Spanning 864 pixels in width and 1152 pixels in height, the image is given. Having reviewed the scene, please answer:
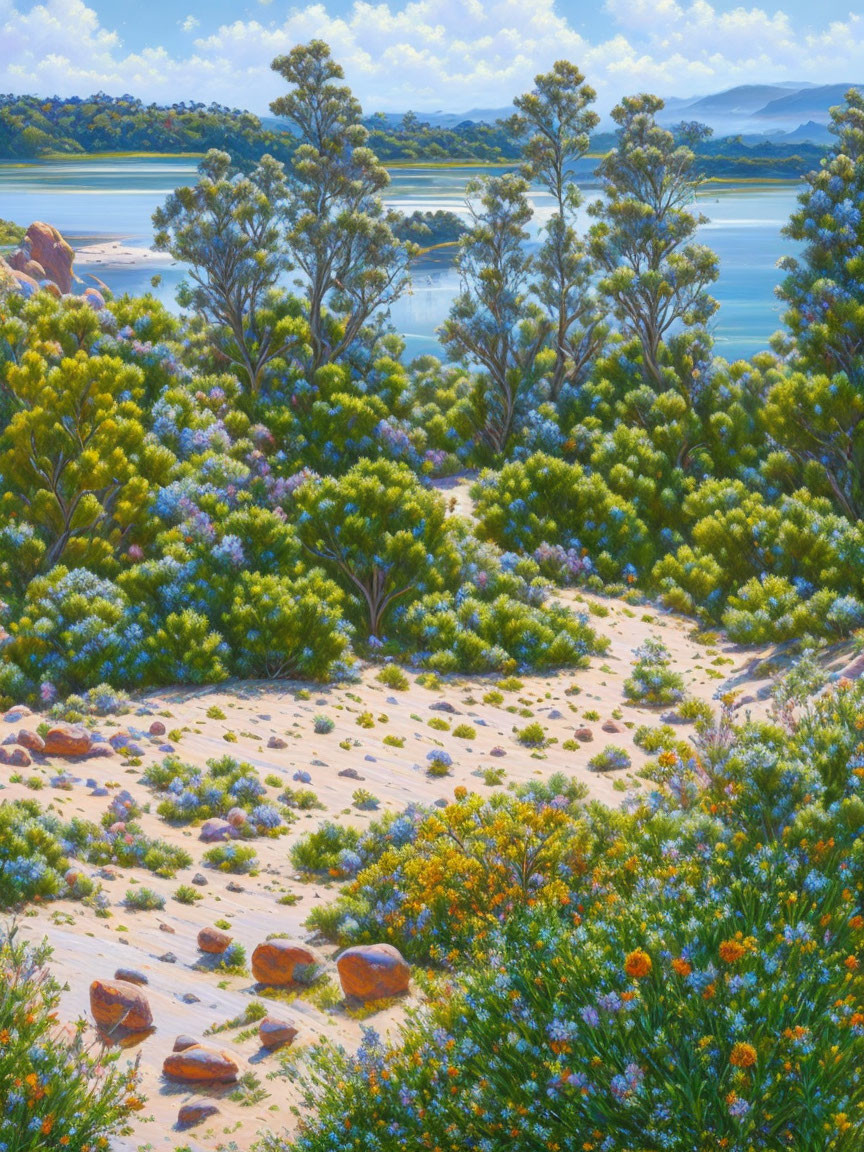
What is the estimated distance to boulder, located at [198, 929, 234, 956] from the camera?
22.3 ft

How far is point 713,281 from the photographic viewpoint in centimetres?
2406

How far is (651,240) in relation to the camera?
24.8 meters

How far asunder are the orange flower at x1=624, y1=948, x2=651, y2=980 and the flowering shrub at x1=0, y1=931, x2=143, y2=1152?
2195 mm

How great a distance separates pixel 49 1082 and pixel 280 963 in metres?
2.07

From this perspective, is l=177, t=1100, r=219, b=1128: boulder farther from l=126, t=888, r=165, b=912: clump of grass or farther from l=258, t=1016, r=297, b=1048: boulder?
l=126, t=888, r=165, b=912: clump of grass

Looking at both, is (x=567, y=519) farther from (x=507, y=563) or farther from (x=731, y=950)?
(x=731, y=950)

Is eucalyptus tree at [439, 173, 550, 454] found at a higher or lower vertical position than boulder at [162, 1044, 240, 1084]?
higher

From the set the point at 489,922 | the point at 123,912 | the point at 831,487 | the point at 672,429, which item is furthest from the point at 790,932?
the point at 672,429

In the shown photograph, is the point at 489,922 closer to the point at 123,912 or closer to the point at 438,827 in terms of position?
the point at 438,827

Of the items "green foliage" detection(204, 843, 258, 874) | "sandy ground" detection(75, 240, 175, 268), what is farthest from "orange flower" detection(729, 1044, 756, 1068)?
"sandy ground" detection(75, 240, 175, 268)

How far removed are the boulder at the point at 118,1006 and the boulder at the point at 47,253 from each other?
37.0 m

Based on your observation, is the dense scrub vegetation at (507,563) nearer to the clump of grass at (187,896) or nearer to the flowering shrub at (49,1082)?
the flowering shrub at (49,1082)

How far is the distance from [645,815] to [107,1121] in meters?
3.86

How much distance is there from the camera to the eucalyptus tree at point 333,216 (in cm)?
2447
